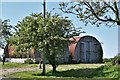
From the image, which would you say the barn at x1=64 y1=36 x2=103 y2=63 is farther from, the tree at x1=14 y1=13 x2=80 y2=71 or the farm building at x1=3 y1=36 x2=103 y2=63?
the tree at x1=14 y1=13 x2=80 y2=71

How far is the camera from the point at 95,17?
513 inches

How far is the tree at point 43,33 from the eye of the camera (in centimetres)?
1484

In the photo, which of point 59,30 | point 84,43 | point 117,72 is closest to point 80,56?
point 84,43

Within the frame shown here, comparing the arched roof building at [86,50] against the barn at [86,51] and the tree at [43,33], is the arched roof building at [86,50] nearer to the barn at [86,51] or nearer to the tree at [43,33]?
the barn at [86,51]

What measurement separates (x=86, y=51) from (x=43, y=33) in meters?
16.1

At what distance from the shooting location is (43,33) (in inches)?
584

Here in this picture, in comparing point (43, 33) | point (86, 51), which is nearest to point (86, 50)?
point (86, 51)

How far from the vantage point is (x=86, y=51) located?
30516 millimetres

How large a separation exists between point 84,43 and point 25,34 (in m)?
15.5

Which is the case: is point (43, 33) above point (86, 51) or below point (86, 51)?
above

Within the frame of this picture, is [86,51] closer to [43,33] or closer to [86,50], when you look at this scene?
[86,50]

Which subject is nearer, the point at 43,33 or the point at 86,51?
the point at 43,33

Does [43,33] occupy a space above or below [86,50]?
above

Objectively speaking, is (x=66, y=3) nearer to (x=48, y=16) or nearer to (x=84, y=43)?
(x=48, y=16)
